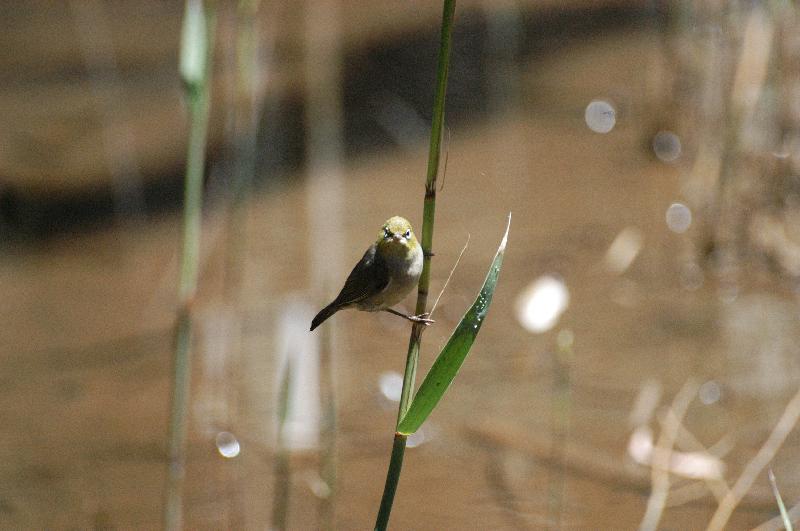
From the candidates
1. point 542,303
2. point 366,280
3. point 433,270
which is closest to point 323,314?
point 366,280

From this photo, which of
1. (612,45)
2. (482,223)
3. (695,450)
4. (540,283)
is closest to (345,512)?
(695,450)

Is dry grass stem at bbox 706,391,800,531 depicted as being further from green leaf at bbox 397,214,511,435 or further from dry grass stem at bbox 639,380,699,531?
green leaf at bbox 397,214,511,435

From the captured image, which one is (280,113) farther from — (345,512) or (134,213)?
(345,512)

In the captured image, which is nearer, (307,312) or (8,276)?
(307,312)

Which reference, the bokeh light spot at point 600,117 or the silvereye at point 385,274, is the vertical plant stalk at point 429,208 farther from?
the bokeh light spot at point 600,117

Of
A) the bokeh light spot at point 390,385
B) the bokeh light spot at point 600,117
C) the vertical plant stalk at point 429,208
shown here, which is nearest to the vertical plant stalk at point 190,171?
the vertical plant stalk at point 429,208

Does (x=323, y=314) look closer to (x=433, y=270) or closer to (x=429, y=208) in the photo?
(x=429, y=208)

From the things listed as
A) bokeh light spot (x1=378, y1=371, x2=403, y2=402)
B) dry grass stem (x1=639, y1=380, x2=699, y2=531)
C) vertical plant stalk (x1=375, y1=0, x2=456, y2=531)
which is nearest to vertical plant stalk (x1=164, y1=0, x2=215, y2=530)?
vertical plant stalk (x1=375, y1=0, x2=456, y2=531)
